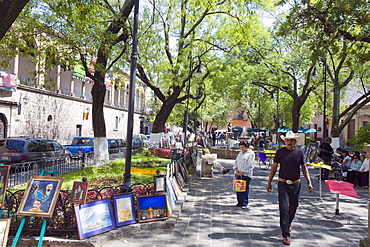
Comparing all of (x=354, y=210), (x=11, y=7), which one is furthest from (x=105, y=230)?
(x=354, y=210)

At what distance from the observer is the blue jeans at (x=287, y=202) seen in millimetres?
5375

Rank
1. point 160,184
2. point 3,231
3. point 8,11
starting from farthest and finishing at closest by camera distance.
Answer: point 160,184, point 8,11, point 3,231

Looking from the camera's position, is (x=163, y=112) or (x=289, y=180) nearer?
(x=289, y=180)

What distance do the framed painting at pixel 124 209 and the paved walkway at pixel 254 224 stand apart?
29 cm

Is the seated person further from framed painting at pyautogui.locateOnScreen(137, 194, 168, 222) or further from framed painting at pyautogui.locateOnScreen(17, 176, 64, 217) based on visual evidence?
framed painting at pyautogui.locateOnScreen(17, 176, 64, 217)

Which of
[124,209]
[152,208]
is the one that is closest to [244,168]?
[152,208]

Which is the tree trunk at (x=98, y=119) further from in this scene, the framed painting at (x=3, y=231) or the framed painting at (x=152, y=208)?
the framed painting at (x=3, y=231)

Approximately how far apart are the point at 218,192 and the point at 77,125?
26226mm

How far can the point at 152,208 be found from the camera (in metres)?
6.16

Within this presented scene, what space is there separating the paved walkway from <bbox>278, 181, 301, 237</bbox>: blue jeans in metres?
0.33

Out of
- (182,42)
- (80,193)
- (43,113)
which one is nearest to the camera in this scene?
(80,193)

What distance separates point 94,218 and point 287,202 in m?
3.33

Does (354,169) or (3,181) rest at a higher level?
(3,181)

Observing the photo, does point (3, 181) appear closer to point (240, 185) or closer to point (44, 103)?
point (240, 185)
